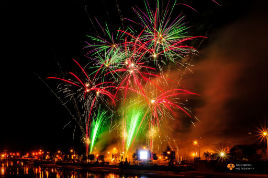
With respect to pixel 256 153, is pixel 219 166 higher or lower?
higher

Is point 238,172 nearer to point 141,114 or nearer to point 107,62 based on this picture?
point 141,114

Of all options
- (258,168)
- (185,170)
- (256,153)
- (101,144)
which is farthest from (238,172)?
(101,144)

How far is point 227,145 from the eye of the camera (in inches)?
2224

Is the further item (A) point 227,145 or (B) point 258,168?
(A) point 227,145

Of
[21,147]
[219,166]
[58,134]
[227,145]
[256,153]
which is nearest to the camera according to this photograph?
[219,166]

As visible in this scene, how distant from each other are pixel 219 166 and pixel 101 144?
51379 millimetres

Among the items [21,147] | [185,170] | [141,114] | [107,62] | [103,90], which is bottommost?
[21,147]

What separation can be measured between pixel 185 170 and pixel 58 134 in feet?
168

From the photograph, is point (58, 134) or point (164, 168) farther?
point (58, 134)

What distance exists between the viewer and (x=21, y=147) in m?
85.2

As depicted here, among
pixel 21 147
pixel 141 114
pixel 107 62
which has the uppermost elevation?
pixel 107 62

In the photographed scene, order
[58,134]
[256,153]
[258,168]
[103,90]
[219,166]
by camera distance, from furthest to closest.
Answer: [58,134]
[256,153]
[103,90]
[219,166]
[258,168]

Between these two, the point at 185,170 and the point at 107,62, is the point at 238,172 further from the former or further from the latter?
the point at 107,62

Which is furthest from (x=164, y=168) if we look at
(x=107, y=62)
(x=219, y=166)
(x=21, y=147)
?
(x=21, y=147)
